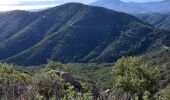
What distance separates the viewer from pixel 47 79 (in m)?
18.2

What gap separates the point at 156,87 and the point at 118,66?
14749mm

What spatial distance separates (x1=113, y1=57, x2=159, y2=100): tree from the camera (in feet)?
160

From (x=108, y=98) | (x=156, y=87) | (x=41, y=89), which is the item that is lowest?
(x=156, y=87)

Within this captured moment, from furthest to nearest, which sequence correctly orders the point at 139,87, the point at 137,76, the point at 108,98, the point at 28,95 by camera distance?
the point at 137,76 → the point at 139,87 → the point at 108,98 → the point at 28,95

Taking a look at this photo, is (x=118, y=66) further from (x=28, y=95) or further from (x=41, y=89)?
(x=28, y=95)

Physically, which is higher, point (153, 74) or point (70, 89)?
point (70, 89)

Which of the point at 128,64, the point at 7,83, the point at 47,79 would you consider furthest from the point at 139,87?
the point at 7,83

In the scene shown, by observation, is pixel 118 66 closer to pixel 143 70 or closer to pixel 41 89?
pixel 143 70

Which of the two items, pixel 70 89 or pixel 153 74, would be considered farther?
pixel 153 74

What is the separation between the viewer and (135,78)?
53.1 m

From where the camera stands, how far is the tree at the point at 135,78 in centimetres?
4867

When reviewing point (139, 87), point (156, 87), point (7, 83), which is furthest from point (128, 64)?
point (7, 83)

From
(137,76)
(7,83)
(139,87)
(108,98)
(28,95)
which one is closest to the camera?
(28,95)

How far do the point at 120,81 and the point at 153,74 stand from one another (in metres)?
9.31
